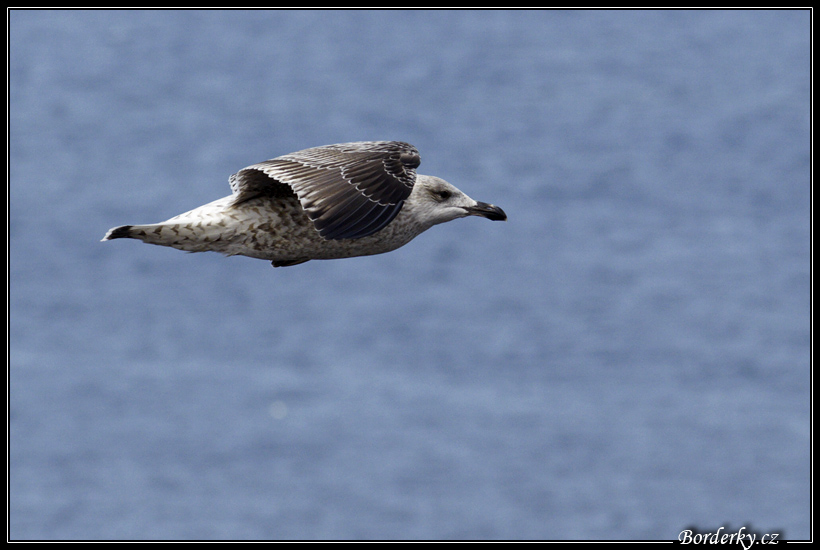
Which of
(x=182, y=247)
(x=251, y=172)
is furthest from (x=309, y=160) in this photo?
(x=182, y=247)

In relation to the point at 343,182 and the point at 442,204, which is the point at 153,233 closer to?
the point at 343,182

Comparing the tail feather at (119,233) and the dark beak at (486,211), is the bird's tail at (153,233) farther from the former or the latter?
the dark beak at (486,211)

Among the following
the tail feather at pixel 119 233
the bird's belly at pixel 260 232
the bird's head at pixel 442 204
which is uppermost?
the bird's head at pixel 442 204

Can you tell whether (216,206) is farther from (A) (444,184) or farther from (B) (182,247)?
A: (A) (444,184)

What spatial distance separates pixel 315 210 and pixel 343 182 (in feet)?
1.97

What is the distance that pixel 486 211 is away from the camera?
50.0 feet

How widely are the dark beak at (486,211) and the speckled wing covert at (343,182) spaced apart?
1258mm

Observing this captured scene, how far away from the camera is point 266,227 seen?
1404cm

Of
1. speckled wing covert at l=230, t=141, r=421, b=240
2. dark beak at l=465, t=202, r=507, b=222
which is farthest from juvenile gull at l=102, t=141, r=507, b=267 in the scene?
dark beak at l=465, t=202, r=507, b=222

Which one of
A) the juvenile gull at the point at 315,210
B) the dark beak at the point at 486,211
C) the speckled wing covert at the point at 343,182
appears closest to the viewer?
the speckled wing covert at the point at 343,182

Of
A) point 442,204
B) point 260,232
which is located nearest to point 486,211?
point 442,204

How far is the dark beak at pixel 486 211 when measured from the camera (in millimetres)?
15250

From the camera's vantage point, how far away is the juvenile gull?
43.4 ft

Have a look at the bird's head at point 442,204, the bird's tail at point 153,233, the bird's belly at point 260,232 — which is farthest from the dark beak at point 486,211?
the bird's tail at point 153,233
